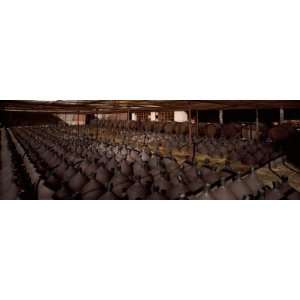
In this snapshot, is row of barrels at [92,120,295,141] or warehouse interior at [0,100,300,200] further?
row of barrels at [92,120,295,141]

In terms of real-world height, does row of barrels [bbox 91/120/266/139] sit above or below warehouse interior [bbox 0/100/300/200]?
above

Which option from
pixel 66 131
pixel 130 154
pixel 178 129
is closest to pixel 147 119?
pixel 178 129

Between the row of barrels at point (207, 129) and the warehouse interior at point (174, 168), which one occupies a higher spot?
the row of barrels at point (207, 129)

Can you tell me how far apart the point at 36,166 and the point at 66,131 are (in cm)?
310

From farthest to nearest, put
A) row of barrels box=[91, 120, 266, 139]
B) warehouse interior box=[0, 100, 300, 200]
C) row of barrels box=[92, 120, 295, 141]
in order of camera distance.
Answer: row of barrels box=[91, 120, 266, 139] → row of barrels box=[92, 120, 295, 141] → warehouse interior box=[0, 100, 300, 200]

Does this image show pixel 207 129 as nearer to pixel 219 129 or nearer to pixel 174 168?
pixel 219 129

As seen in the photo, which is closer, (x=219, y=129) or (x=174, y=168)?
(x=174, y=168)

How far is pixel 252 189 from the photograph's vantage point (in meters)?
1.73

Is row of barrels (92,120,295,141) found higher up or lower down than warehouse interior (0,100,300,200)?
higher up

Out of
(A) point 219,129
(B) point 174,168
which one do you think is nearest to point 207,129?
(A) point 219,129

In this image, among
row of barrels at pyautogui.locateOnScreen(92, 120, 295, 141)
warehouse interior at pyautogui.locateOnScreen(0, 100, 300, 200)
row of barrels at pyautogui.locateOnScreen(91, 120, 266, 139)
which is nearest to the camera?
warehouse interior at pyautogui.locateOnScreen(0, 100, 300, 200)

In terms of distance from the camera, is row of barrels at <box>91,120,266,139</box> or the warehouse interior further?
row of barrels at <box>91,120,266,139</box>

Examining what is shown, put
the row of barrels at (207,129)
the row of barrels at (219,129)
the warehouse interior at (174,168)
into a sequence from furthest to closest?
the row of barrels at (207,129) < the row of barrels at (219,129) < the warehouse interior at (174,168)
